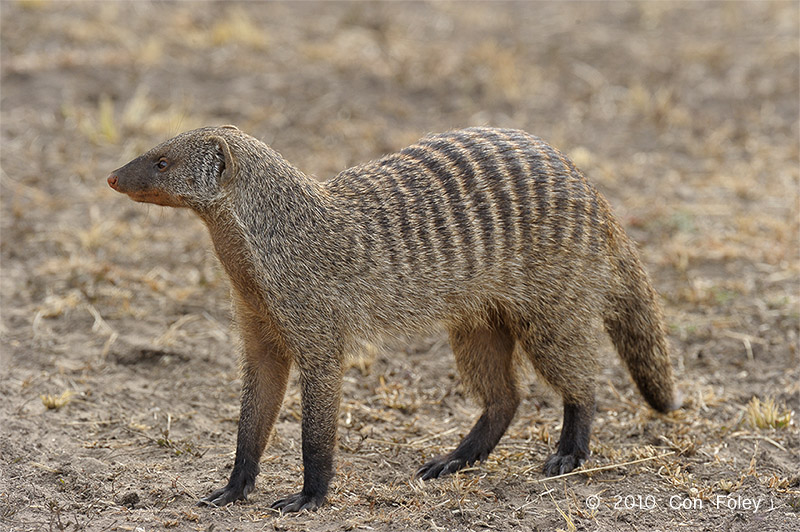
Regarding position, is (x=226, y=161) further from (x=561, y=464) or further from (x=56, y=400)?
(x=561, y=464)

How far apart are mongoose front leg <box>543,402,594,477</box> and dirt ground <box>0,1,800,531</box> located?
4.2 inches

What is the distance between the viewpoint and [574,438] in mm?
4305

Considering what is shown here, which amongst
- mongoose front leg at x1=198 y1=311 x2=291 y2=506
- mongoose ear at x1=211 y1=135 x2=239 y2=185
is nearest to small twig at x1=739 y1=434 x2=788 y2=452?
Result: mongoose front leg at x1=198 y1=311 x2=291 y2=506

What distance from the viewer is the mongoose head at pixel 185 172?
3764 millimetres

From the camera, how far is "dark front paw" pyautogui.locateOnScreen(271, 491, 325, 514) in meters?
3.80

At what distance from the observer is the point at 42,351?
5.07 meters

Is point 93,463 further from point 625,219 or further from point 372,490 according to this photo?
point 625,219

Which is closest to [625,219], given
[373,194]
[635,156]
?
[635,156]

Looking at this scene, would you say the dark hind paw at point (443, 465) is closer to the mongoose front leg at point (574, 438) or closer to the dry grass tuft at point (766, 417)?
the mongoose front leg at point (574, 438)

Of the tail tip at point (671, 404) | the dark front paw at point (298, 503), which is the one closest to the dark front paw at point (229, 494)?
the dark front paw at point (298, 503)

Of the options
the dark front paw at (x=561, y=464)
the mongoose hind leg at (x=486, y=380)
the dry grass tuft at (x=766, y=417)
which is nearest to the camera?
the dark front paw at (x=561, y=464)

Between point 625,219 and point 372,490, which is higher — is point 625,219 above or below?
above

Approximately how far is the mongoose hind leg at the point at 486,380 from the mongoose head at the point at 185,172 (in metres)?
1.35

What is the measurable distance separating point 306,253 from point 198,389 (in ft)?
4.66
